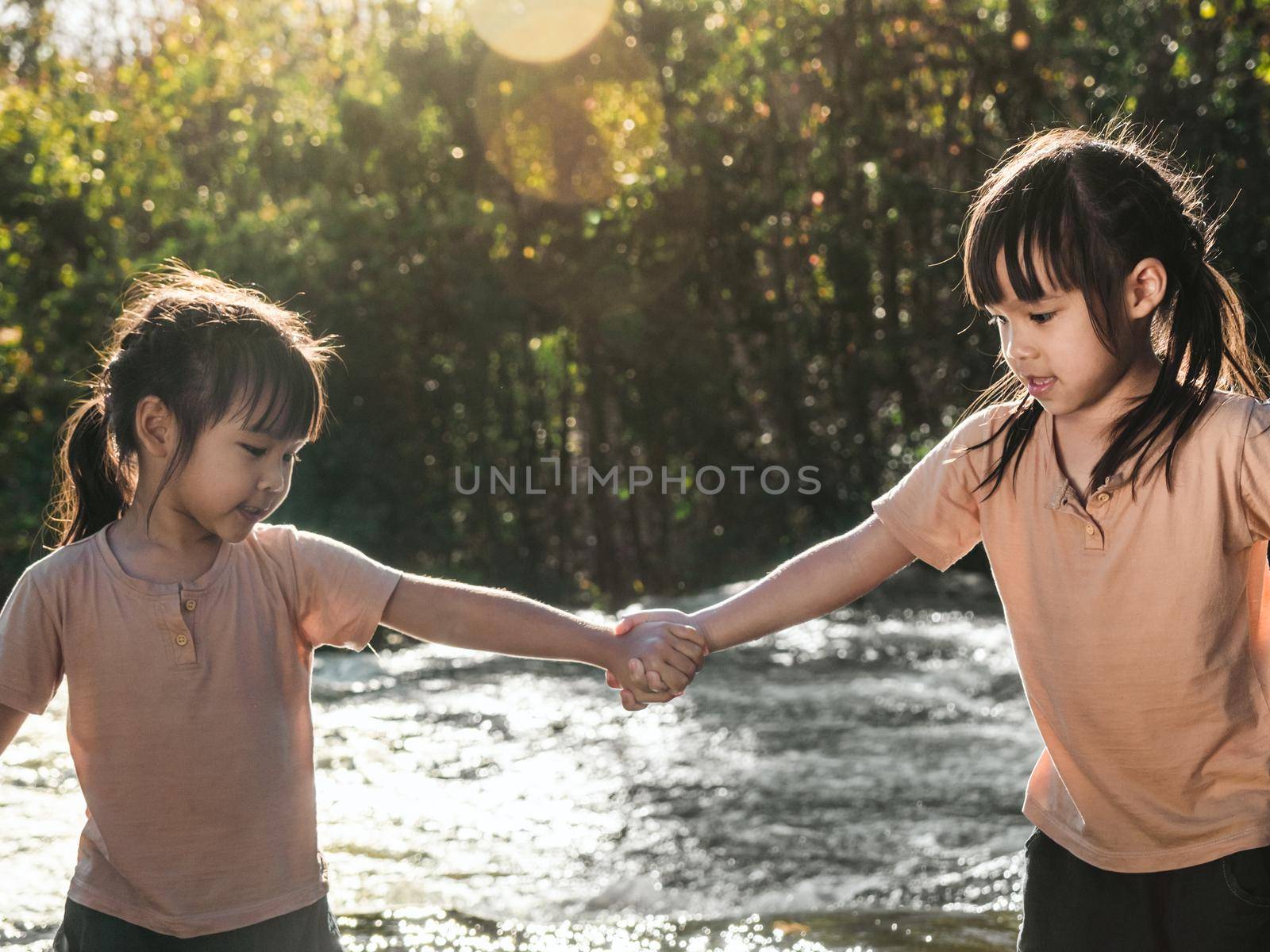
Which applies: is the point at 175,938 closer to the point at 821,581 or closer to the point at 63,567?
the point at 63,567

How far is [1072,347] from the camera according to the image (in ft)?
6.61

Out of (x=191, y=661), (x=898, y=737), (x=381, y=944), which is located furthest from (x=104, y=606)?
(x=898, y=737)

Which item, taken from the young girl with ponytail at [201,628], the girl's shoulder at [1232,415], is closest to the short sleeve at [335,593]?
the young girl with ponytail at [201,628]

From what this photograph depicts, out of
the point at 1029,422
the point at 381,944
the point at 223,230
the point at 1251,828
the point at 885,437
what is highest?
the point at 223,230

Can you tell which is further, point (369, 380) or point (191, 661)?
point (369, 380)

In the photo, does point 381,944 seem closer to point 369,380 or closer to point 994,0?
point 369,380

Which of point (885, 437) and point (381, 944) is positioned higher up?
point (885, 437)

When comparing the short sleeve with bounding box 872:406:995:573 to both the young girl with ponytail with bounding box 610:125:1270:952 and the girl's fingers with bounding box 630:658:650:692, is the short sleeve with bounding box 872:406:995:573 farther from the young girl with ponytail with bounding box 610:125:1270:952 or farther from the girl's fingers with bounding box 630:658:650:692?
the girl's fingers with bounding box 630:658:650:692

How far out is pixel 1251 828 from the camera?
1.92m

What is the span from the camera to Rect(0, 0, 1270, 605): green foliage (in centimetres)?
845

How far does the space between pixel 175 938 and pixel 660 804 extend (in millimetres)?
2385

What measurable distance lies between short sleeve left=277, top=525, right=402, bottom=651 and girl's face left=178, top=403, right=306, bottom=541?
8cm

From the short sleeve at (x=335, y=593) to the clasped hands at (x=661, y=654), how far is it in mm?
527

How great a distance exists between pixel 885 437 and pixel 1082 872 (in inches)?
257
